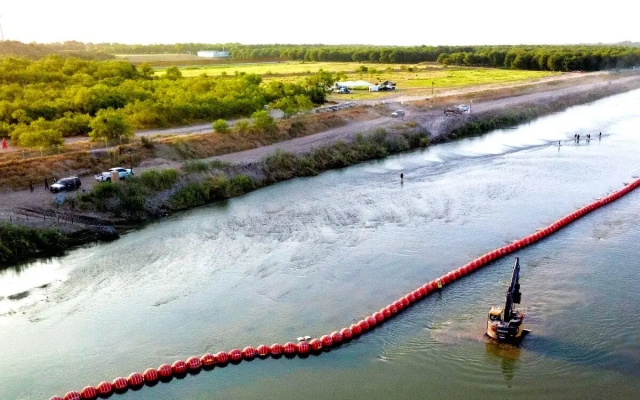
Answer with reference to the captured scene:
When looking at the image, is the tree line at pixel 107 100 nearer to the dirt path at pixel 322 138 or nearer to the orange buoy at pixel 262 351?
the dirt path at pixel 322 138

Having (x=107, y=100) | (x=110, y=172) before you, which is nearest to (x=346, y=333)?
(x=110, y=172)

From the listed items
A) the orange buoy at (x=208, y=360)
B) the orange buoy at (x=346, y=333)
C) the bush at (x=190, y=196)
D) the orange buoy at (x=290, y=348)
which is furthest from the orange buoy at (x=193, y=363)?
the bush at (x=190, y=196)

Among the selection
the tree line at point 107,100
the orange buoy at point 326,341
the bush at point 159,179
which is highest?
the tree line at point 107,100

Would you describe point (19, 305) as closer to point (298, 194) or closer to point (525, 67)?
point (298, 194)

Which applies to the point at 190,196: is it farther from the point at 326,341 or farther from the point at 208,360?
the point at 326,341

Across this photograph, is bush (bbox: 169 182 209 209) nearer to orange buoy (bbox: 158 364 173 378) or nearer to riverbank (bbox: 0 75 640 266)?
riverbank (bbox: 0 75 640 266)

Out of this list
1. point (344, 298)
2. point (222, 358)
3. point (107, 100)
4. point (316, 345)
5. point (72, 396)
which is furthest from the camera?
point (107, 100)
